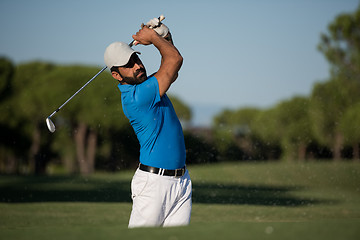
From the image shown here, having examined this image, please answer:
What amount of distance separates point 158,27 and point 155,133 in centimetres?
99

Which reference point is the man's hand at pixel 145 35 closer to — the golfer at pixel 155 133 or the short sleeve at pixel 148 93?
the golfer at pixel 155 133

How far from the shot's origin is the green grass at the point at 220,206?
11.1ft

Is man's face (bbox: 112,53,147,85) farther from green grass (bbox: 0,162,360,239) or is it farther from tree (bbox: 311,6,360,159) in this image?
tree (bbox: 311,6,360,159)

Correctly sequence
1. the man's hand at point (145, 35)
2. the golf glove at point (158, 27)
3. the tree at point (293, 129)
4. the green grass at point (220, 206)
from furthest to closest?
the tree at point (293, 129) → the golf glove at point (158, 27) → the man's hand at point (145, 35) → the green grass at point (220, 206)

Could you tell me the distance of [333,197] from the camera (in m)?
15.4

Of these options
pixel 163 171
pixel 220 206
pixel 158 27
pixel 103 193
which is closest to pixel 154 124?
pixel 163 171

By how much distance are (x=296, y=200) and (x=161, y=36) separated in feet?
35.8

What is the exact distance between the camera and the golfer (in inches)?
173

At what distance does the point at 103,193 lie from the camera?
55.6ft

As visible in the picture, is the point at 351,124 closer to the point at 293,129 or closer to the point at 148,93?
the point at 293,129

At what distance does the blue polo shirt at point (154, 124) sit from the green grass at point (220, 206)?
0.62 metres

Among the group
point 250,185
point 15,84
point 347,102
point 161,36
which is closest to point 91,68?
point 15,84

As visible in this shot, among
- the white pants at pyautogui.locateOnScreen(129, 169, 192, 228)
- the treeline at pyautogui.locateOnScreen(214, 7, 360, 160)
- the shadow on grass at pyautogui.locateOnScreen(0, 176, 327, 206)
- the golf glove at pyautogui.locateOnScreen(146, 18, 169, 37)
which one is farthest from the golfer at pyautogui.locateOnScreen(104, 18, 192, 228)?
the treeline at pyautogui.locateOnScreen(214, 7, 360, 160)

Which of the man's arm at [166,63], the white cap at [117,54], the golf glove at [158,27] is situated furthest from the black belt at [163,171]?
the golf glove at [158,27]
